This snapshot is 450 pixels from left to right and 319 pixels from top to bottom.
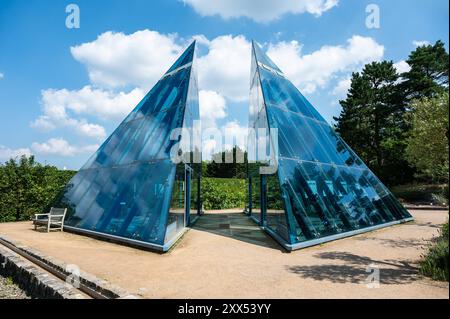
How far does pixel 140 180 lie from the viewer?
9.54m

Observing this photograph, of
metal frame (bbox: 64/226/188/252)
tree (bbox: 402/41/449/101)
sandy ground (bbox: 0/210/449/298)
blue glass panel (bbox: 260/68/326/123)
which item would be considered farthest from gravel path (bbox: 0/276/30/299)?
tree (bbox: 402/41/449/101)

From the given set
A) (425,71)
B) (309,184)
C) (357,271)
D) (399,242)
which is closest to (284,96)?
(309,184)

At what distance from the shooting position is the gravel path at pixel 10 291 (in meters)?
6.68

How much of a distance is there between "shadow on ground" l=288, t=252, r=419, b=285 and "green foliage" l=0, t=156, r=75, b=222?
14.4 meters

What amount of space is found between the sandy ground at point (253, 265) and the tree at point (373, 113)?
28.7 m

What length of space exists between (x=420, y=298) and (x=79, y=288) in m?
5.72

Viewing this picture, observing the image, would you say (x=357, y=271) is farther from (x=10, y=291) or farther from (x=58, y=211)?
(x=58, y=211)

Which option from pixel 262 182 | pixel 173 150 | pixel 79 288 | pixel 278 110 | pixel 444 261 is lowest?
pixel 79 288

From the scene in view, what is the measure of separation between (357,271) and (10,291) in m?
7.98

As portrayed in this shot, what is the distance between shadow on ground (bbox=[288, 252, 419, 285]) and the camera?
5632 millimetres

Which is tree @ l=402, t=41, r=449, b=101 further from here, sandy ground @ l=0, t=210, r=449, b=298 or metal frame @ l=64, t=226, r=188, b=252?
metal frame @ l=64, t=226, r=188, b=252
